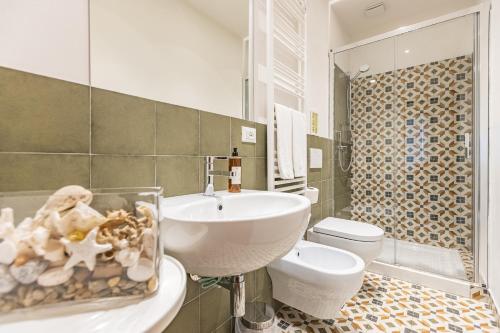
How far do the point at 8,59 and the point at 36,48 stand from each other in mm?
69

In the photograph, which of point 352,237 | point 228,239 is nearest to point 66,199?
point 228,239

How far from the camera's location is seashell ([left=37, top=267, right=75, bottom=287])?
1.07ft

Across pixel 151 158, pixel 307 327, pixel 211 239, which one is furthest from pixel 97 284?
pixel 307 327

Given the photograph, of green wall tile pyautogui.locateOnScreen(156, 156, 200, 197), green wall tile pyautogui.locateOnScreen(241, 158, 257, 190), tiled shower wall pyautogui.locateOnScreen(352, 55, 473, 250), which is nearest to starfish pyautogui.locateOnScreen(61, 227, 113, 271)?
green wall tile pyautogui.locateOnScreen(156, 156, 200, 197)

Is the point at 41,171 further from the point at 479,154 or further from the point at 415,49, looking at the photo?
the point at 415,49

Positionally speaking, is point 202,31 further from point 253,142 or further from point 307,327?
point 307,327

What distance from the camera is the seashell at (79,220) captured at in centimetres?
34

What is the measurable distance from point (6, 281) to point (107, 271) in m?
0.11

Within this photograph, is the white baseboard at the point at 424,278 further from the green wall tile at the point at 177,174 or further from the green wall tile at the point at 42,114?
the green wall tile at the point at 42,114

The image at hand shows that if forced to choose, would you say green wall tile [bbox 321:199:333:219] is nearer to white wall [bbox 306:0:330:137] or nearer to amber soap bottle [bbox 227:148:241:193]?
white wall [bbox 306:0:330:137]

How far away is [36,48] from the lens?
1.97 feet

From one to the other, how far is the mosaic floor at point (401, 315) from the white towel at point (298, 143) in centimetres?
88

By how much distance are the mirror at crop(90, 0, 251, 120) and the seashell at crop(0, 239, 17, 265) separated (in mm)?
531

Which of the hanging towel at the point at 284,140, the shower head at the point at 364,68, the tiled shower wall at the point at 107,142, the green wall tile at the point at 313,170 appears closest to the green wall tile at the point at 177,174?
the tiled shower wall at the point at 107,142
